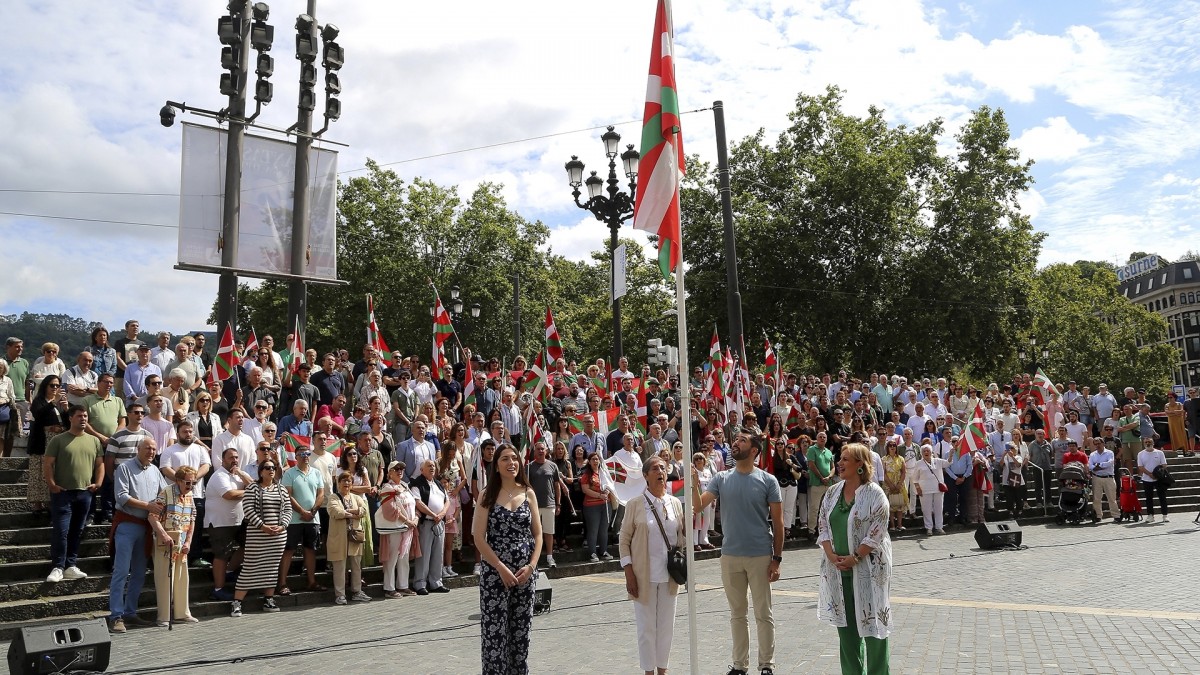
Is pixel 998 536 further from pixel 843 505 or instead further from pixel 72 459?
pixel 72 459

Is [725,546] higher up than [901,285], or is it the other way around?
[901,285]

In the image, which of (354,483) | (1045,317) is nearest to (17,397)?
(354,483)

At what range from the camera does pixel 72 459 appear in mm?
10773

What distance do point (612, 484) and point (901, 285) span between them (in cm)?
2530

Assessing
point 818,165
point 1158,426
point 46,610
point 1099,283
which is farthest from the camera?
point 1099,283

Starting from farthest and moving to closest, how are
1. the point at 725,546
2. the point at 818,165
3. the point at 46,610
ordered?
the point at 818,165
the point at 46,610
the point at 725,546

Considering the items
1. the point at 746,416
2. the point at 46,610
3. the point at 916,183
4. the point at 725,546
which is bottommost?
the point at 46,610

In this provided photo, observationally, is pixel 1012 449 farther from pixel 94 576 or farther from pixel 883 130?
pixel 883 130

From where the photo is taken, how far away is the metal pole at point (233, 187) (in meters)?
17.6

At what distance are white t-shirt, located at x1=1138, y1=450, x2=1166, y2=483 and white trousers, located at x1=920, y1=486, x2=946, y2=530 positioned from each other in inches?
202

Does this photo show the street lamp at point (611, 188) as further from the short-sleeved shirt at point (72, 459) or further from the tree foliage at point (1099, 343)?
the tree foliage at point (1099, 343)

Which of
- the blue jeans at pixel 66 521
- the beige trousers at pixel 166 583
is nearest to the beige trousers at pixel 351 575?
the beige trousers at pixel 166 583

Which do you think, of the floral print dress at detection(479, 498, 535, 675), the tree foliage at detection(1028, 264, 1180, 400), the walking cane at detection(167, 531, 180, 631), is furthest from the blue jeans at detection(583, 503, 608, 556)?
the tree foliage at detection(1028, 264, 1180, 400)

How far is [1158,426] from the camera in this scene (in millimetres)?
28391
